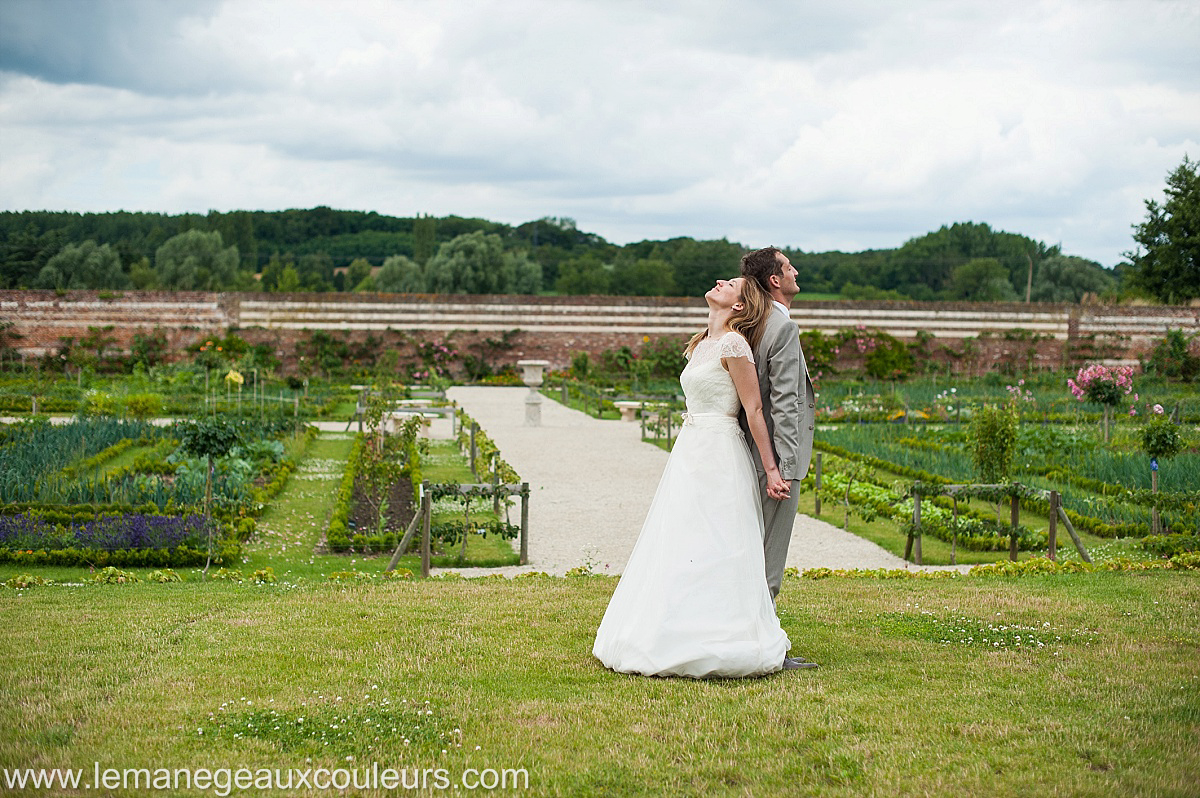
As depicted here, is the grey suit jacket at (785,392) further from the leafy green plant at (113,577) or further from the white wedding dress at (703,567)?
the leafy green plant at (113,577)

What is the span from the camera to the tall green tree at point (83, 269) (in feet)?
139

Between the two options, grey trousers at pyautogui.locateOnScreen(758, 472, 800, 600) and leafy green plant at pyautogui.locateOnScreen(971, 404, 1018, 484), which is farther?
leafy green plant at pyautogui.locateOnScreen(971, 404, 1018, 484)

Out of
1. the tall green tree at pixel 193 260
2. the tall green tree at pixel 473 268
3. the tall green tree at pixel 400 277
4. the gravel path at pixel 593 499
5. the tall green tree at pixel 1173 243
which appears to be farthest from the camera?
the tall green tree at pixel 400 277

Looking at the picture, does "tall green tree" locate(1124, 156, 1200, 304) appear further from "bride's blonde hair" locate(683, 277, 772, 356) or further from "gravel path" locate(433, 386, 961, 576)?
"bride's blonde hair" locate(683, 277, 772, 356)

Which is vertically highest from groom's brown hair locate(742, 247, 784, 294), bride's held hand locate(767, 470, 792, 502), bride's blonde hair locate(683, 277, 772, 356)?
groom's brown hair locate(742, 247, 784, 294)

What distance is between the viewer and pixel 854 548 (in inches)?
353

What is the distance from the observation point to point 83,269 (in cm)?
4403

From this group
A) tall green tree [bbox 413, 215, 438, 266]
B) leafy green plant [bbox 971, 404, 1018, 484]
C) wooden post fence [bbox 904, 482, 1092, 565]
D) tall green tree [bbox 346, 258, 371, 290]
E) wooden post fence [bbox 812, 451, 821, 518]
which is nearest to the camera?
wooden post fence [bbox 904, 482, 1092, 565]

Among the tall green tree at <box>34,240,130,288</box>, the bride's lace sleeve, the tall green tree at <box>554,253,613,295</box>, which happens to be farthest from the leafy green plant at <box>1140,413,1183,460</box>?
the tall green tree at <box>554,253,613,295</box>

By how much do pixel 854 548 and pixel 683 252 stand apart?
43932mm

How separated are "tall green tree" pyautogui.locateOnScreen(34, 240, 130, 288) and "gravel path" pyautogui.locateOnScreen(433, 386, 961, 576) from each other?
1164 inches

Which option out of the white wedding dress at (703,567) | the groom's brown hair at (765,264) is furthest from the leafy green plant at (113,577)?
the groom's brown hair at (765,264)

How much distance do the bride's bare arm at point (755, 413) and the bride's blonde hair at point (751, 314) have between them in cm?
18

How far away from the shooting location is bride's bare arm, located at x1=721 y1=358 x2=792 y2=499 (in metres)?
4.39
